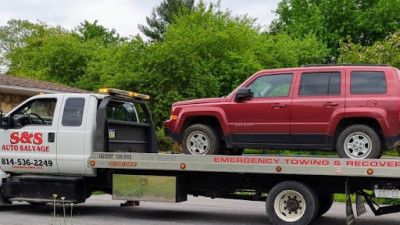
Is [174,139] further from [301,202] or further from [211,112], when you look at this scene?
[301,202]

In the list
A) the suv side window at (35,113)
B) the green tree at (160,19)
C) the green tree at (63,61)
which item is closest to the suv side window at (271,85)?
the suv side window at (35,113)

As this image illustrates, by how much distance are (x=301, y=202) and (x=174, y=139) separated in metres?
2.42

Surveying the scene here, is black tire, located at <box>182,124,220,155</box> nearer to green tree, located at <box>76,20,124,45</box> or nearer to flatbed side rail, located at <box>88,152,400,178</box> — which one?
flatbed side rail, located at <box>88,152,400,178</box>

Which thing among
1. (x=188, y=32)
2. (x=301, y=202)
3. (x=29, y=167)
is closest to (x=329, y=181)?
(x=301, y=202)

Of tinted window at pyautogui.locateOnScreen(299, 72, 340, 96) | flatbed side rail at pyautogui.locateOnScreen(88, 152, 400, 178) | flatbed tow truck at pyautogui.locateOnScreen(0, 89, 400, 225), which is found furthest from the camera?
tinted window at pyautogui.locateOnScreen(299, 72, 340, 96)

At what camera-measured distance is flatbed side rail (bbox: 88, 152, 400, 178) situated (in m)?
8.27

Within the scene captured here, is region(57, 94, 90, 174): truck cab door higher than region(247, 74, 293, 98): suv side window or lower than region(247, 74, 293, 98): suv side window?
lower

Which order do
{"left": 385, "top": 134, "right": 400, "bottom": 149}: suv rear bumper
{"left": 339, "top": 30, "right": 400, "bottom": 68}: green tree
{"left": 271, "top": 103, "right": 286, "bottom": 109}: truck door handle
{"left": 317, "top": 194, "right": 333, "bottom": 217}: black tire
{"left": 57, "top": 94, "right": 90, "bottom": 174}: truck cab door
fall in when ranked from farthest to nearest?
{"left": 339, "top": 30, "right": 400, "bottom": 68}: green tree → {"left": 57, "top": 94, "right": 90, "bottom": 174}: truck cab door → {"left": 317, "top": 194, "right": 333, "bottom": 217}: black tire → {"left": 271, "top": 103, "right": 286, "bottom": 109}: truck door handle → {"left": 385, "top": 134, "right": 400, "bottom": 149}: suv rear bumper

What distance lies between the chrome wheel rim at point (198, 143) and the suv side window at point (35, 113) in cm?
255

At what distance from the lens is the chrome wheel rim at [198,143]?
9961mm

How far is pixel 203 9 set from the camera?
38.7 metres

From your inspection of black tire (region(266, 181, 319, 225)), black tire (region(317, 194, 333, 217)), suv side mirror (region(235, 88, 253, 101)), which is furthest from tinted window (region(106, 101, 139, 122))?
black tire (region(317, 194, 333, 217))

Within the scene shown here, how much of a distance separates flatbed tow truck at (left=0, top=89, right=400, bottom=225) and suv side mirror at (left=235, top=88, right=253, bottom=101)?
1062 mm

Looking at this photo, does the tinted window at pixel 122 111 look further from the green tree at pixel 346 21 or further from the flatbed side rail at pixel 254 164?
the green tree at pixel 346 21
